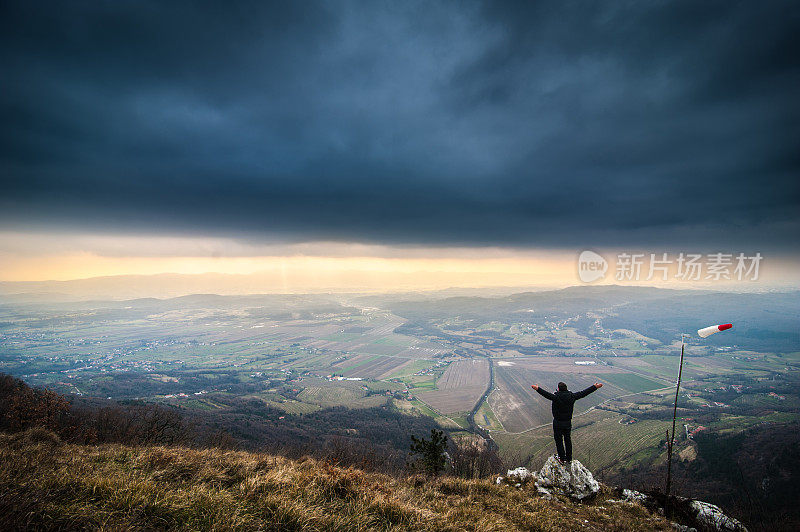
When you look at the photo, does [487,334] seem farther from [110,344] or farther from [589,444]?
[110,344]

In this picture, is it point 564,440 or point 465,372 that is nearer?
point 564,440

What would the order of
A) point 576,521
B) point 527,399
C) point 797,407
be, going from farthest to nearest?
point 527,399, point 797,407, point 576,521

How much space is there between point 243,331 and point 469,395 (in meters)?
160

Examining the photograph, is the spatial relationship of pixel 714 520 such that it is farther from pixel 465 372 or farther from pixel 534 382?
pixel 465 372

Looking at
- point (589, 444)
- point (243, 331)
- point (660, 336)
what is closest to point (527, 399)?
point (589, 444)

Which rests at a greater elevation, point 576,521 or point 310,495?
point 310,495

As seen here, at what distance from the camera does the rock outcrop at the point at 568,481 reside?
9.40m

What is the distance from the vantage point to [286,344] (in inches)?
6142

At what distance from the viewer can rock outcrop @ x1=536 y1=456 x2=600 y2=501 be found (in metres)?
9.40

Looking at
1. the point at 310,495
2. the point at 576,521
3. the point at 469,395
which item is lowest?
the point at 469,395

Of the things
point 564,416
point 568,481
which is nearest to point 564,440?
point 564,416

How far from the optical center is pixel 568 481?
9.65m

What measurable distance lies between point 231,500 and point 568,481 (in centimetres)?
1025

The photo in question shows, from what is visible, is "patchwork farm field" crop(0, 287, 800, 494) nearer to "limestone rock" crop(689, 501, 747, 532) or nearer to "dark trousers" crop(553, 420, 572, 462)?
"dark trousers" crop(553, 420, 572, 462)
